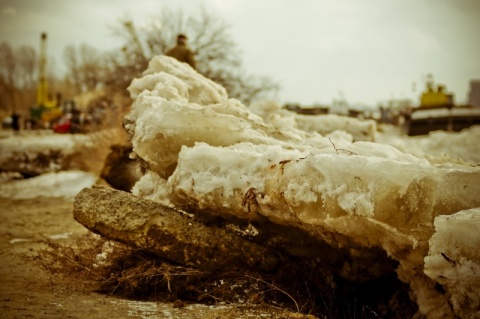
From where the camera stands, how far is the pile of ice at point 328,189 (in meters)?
2.49

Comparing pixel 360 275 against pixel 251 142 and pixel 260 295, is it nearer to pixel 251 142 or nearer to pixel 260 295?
pixel 260 295

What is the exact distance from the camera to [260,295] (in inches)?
124

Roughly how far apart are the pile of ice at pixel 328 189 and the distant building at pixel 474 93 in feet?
101

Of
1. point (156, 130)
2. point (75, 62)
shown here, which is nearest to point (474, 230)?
point (156, 130)

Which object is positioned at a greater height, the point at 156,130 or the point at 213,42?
the point at 213,42

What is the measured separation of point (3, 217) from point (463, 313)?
7079 millimetres

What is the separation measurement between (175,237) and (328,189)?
1.24 metres

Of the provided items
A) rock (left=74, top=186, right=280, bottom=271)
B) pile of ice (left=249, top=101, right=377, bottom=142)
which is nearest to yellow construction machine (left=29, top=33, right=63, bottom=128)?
pile of ice (left=249, top=101, right=377, bottom=142)

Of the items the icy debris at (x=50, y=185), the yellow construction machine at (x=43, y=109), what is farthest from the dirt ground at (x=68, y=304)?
the yellow construction machine at (x=43, y=109)

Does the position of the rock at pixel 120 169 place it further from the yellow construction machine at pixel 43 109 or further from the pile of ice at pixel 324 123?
the yellow construction machine at pixel 43 109

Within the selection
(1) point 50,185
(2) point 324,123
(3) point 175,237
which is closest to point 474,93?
(2) point 324,123

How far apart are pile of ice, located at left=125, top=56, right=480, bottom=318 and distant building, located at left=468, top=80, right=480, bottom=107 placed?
30918 millimetres

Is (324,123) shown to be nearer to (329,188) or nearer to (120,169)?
(120,169)

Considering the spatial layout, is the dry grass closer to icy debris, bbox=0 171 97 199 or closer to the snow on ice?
the snow on ice
